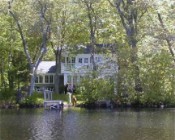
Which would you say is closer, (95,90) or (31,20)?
(95,90)

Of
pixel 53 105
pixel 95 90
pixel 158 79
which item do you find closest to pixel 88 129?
pixel 53 105

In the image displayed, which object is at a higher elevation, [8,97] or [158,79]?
[158,79]

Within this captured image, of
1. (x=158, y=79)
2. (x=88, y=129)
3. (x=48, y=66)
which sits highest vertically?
(x=48, y=66)

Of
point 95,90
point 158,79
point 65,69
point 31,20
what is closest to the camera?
point 158,79

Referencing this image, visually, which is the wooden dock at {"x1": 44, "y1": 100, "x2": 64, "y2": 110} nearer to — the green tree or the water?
the green tree

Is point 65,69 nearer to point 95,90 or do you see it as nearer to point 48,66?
point 48,66

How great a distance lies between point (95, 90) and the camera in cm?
5628

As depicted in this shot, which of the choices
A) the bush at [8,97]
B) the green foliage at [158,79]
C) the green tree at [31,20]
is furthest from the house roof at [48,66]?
the green foliage at [158,79]

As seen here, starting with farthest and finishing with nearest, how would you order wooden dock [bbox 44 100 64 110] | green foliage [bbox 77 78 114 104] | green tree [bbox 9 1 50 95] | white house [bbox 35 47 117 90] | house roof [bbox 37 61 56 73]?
1. house roof [bbox 37 61 56 73]
2. white house [bbox 35 47 117 90]
3. green tree [bbox 9 1 50 95]
4. green foliage [bbox 77 78 114 104]
5. wooden dock [bbox 44 100 64 110]

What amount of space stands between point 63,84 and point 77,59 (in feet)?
16.6

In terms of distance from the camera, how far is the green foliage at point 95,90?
2196 inches

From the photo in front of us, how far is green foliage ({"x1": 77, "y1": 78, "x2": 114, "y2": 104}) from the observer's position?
5578 centimetres

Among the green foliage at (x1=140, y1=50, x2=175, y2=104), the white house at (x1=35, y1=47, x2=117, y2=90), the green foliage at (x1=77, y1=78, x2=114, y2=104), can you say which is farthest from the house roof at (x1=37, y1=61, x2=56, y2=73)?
the green foliage at (x1=140, y1=50, x2=175, y2=104)

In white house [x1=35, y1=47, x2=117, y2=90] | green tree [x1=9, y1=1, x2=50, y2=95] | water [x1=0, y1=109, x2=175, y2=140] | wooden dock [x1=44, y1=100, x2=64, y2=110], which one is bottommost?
water [x1=0, y1=109, x2=175, y2=140]
